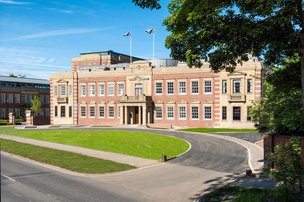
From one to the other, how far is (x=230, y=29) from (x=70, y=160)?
1790 centimetres

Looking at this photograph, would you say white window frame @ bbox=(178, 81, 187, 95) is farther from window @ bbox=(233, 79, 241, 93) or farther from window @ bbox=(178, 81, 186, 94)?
window @ bbox=(233, 79, 241, 93)

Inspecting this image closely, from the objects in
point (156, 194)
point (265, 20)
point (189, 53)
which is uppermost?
point (265, 20)

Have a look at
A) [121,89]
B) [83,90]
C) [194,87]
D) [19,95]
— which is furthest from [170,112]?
[19,95]

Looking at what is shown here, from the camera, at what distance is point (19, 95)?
291 ft

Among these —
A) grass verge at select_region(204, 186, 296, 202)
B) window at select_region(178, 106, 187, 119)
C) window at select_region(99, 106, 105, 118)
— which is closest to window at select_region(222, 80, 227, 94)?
window at select_region(178, 106, 187, 119)

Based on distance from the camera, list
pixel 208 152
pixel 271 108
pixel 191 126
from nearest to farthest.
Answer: pixel 271 108
pixel 208 152
pixel 191 126

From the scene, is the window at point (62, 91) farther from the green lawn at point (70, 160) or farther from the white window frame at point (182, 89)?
the green lawn at point (70, 160)

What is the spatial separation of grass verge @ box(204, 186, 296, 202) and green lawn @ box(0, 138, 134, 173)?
367 inches

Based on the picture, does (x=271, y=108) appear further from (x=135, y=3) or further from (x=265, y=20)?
(x=135, y=3)

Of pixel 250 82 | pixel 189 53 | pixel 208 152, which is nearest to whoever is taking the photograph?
pixel 189 53

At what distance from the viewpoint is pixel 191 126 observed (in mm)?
59344

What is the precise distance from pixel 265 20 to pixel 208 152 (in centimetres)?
2028

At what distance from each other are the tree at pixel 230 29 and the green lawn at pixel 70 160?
11.7 metres

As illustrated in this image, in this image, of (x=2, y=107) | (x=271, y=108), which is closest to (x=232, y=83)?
(x=271, y=108)
